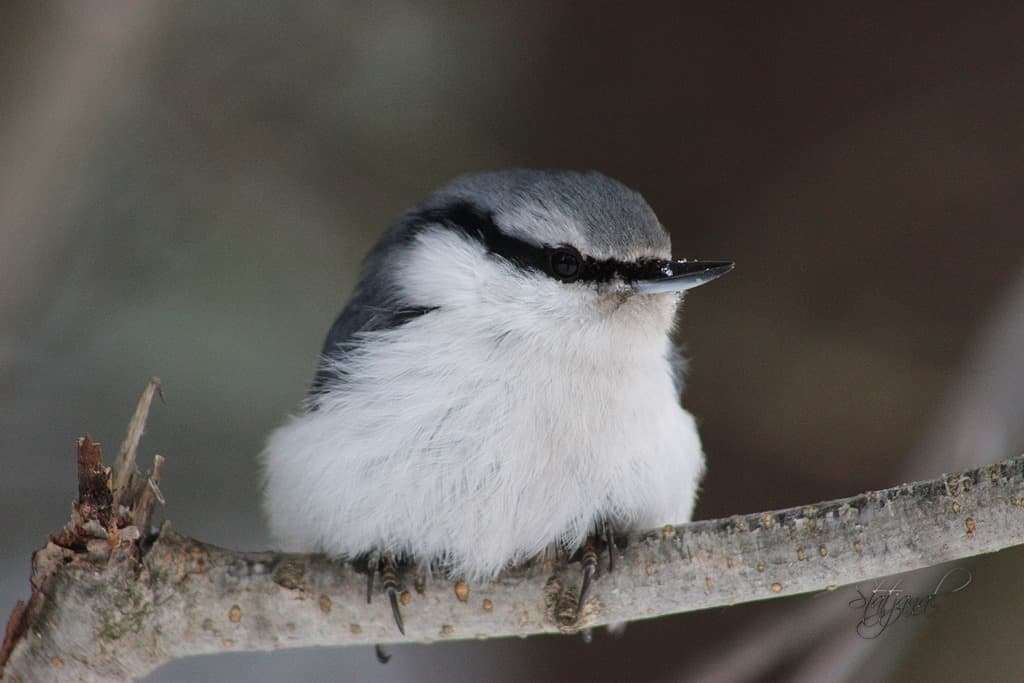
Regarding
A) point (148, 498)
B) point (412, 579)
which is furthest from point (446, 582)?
point (148, 498)

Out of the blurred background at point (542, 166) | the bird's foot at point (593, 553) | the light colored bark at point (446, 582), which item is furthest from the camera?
the blurred background at point (542, 166)

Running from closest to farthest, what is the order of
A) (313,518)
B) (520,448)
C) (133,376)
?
(520,448)
(313,518)
(133,376)

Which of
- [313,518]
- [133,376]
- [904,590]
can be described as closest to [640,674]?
[904,590]

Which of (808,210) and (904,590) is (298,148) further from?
(904,590)

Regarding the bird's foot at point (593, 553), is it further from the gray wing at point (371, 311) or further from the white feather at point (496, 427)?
the gray wing at point (371, 311)

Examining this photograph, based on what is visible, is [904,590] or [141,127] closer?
[904,590]

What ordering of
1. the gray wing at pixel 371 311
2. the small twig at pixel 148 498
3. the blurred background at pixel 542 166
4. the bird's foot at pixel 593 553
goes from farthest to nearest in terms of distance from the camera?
the blurred background at pixel 542 166, the gray wing at pixel 371 311, the bird's foot at pixel 593 553, the small twig at pixel 148 498

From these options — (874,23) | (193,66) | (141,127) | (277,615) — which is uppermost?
(874,23)

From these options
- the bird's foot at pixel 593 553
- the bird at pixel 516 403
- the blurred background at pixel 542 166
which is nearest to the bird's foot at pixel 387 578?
the bird at pixel 516 403
